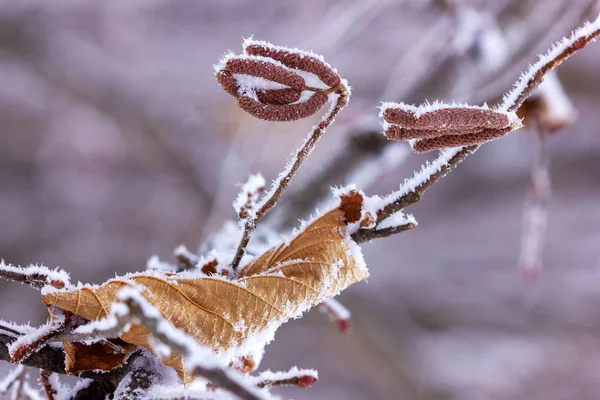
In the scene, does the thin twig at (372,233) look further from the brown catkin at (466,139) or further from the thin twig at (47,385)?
the thin twig at (47,385)

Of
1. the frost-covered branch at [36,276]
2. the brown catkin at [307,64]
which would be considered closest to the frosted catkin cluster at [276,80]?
the brown catkin at [307,64]

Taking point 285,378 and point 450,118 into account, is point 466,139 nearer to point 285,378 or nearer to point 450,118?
point 450,118

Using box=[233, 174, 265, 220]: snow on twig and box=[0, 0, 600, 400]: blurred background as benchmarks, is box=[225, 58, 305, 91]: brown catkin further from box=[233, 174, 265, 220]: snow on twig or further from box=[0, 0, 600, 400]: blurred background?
box=[0, 0, 600, 400]: blurred background

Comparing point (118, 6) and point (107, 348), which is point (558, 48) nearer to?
point (107, 348)

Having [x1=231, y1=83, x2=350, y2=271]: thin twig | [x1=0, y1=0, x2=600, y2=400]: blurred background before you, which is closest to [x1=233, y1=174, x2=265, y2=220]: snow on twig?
[x1=231, y1=83, x2=350, y2=271]: thin twig

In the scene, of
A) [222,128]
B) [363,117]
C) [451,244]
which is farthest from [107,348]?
[451,244]

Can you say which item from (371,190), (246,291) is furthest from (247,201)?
(371,190)
